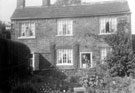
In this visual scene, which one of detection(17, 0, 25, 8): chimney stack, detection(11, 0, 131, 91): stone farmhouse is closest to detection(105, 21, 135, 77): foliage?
detection(11, 0, 131, 91): stone farmhouse

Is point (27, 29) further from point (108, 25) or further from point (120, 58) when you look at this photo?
point (120, 58)

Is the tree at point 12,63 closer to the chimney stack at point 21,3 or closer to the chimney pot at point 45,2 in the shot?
the chimney pot at point 45,2

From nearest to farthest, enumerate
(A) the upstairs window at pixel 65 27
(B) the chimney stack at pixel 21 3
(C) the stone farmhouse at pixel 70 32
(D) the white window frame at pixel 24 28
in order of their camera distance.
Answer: (C) the stone farmhouse at pixel 70 32 < (A) the upstairs window at pixel 65 27 < (D) the white window frame at pixel 24 28 < (B) the chimney stack at pixel 21 3

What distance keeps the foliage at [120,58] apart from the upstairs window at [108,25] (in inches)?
160

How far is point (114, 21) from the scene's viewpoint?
2334 centimetres

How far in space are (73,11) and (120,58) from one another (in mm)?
9865

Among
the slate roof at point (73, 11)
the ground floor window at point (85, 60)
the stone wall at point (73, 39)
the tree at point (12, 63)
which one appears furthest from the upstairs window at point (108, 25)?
the tree at point (12, 63)

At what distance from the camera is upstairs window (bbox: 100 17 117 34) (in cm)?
2337

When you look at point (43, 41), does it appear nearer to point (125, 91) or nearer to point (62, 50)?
point (62, 50)

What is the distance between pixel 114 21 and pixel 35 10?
10945 millimetres

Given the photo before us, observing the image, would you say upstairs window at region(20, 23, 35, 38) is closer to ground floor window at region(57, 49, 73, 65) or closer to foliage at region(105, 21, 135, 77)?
ground floor window at region(57, 49, 73, 65)

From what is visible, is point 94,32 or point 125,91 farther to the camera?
point 94,32

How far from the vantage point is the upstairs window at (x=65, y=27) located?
2466 cm

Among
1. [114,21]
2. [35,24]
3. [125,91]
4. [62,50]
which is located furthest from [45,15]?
[125,91]
